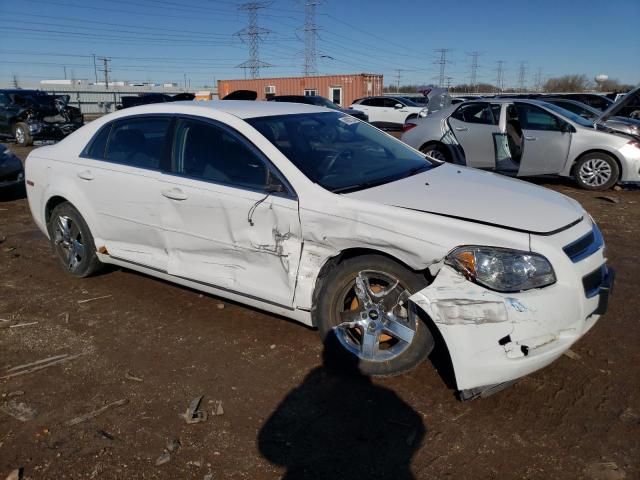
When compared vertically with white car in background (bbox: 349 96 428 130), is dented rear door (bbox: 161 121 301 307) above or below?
below

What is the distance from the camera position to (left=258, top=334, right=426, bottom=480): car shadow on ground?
2475mm

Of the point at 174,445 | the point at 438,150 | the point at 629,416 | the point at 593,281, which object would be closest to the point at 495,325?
the point at 593,281

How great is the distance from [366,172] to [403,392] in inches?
57.7

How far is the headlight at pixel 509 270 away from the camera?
2646 millimetres

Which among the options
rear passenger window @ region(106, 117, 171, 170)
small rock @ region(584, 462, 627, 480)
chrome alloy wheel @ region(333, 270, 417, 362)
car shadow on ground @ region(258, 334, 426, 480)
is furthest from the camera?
rear passenger window @ region(106, 117, 171, 170)

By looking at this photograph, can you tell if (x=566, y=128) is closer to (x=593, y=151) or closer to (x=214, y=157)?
(x=593, y=151)

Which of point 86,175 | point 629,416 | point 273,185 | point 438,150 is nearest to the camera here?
point 629,416

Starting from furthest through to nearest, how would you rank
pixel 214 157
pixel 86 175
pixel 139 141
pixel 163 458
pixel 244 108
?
pixel 86 175 → pixel 139 141 → pixel 244 108 → pixel 214 157 → pixel 163 458

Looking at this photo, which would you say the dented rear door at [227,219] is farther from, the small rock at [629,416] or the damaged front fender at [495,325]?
the small rock at [629,416]

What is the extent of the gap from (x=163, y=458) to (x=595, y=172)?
864 cm

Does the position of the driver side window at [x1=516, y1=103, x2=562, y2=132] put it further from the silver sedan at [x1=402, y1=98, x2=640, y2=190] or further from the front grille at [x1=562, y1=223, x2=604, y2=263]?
the front grille at [x1=562, y1=223, x2=604, y2=263]

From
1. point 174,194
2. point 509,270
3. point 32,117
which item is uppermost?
point 32,117

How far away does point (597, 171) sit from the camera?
351 inches

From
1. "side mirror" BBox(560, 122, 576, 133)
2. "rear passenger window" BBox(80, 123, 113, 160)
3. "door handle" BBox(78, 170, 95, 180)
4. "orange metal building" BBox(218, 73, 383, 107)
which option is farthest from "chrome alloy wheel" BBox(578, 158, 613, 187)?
"orange metal building" BBox(218, 73, 383, 107)
